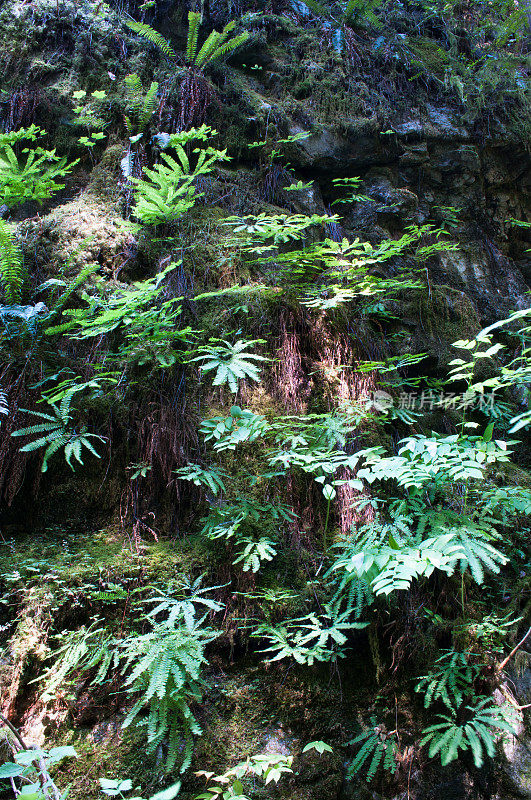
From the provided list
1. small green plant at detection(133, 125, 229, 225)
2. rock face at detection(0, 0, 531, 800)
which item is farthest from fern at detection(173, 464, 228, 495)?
small green plant at detection(133, 125, 229, 225)

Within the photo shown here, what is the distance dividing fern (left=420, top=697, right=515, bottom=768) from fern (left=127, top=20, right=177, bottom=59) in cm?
611

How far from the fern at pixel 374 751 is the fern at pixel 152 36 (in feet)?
20.0

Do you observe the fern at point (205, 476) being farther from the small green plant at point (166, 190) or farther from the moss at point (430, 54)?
the moss at point (430, 54)

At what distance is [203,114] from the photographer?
457 cm

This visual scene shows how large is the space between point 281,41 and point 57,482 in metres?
5.72

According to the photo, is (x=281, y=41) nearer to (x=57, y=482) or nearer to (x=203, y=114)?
(x=203, y=114)

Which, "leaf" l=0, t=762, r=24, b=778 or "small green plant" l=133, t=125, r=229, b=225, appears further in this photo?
"small green plant" l=133, t=125, r=229, b=225

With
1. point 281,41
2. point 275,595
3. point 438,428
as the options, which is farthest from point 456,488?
point 281,41

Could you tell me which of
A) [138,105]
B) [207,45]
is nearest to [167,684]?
[138,105]

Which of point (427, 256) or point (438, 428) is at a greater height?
point (427, 256)

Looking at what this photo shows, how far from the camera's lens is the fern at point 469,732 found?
2.26 m

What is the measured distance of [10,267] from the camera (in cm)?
328

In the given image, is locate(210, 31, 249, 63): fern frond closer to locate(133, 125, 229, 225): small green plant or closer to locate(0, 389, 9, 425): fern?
locate(133, 125, 229, 225): small green plant

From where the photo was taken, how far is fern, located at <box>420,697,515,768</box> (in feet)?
7.40
